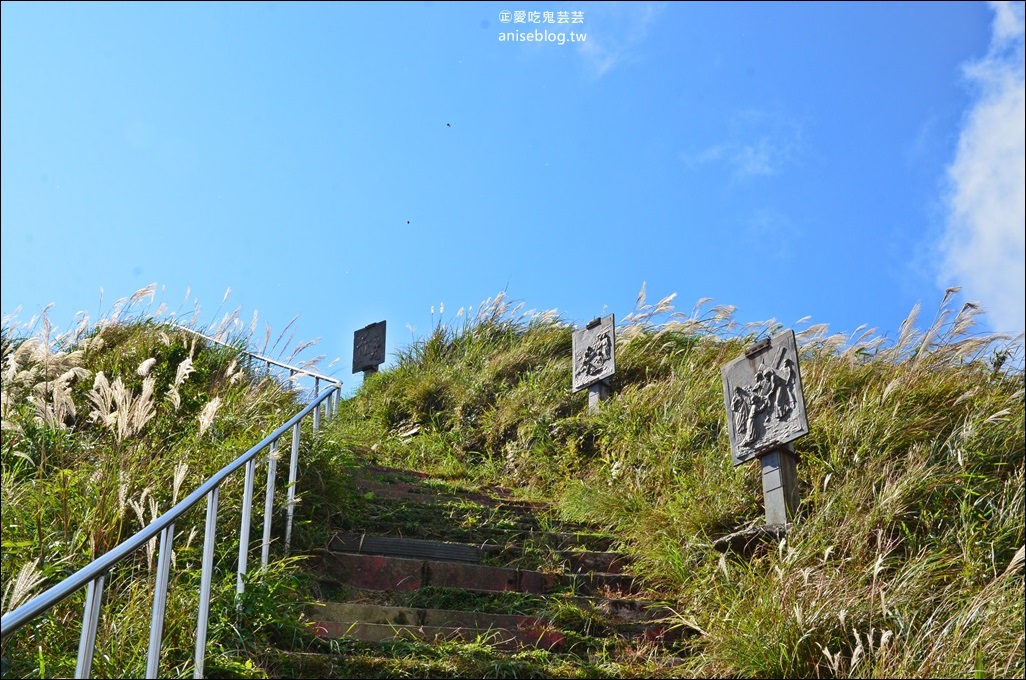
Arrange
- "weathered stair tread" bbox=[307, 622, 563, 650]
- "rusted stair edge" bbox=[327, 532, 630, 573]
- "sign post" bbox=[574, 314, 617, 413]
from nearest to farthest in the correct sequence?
"weathered stair tread" bbox=[307, 622, 563, 650] → "rusted stair edge" bbox=[327, 532, 630, 573] → "sign post" bbox=[574, 314, 617, 413]

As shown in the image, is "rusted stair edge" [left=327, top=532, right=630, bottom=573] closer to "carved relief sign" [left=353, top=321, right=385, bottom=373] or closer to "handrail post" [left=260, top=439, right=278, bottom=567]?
"handrail post" [left=260, top=439, right=278, bottom=567]

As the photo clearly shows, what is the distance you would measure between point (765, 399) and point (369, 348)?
24.5ft

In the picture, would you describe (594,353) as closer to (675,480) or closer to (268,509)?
(675,480)

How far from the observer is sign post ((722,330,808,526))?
5.79 m

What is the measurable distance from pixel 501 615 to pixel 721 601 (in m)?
1.20

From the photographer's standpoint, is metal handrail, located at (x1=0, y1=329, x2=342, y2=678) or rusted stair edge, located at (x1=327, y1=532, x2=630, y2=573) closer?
metal handrail, located at (x1=0, y1=329, x2=342, y2=678)

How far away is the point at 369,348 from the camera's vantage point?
12.8 meters

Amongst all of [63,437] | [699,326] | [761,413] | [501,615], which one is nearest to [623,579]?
[501,615]

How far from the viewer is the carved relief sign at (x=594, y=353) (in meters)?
9.76

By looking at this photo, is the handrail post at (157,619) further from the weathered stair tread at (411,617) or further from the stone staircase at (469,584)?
the weathered stair tread at (411,617)

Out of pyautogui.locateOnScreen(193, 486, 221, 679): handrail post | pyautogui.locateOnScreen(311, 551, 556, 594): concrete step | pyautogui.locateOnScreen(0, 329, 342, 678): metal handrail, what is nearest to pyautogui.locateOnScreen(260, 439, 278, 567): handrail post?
pyautogui.locateOnScreen(0, 329, 342, 678): metal handrail

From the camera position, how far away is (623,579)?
5883 mm

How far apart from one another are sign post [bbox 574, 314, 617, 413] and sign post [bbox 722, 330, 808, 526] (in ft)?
9.67

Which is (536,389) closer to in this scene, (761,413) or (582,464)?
(582,464)
